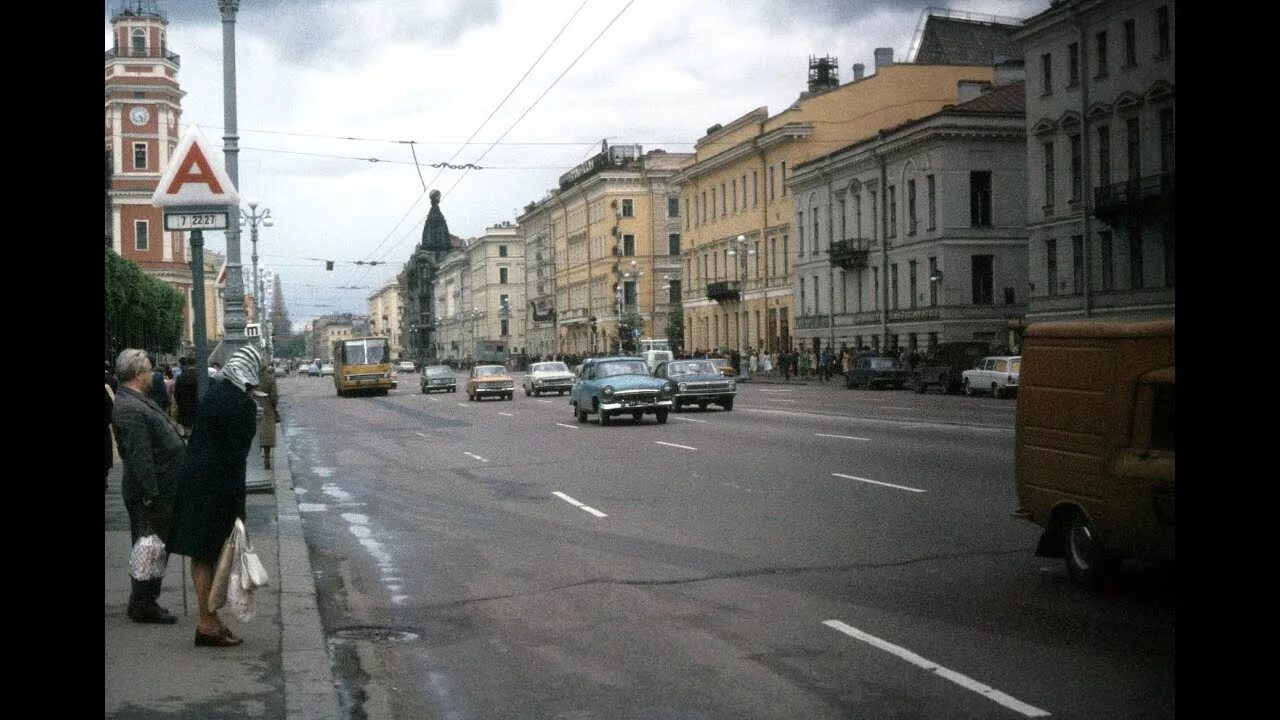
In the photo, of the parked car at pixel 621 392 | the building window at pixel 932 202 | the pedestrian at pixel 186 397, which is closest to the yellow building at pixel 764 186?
the building window at pixel 932 202

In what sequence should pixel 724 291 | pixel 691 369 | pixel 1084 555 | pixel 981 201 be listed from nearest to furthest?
pixel 1084 555
pixel 691 369
pixel 981 201
pixel 724 291

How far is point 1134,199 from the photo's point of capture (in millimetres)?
30641

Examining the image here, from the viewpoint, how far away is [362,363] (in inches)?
2419

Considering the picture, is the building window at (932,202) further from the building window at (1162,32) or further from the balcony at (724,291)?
the balcony at (724,291)

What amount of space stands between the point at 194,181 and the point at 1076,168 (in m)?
29.0

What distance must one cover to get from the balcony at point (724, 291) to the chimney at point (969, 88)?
19487mm

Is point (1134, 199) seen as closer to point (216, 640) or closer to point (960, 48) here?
point (216, 640)

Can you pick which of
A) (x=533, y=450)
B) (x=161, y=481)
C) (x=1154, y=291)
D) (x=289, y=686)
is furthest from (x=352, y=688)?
(x=1154, y=291)

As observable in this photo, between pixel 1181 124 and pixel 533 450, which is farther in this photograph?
pixel 533 450

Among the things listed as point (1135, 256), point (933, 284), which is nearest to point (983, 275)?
point (933, 284)

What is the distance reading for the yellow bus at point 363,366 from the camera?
2393 inches
